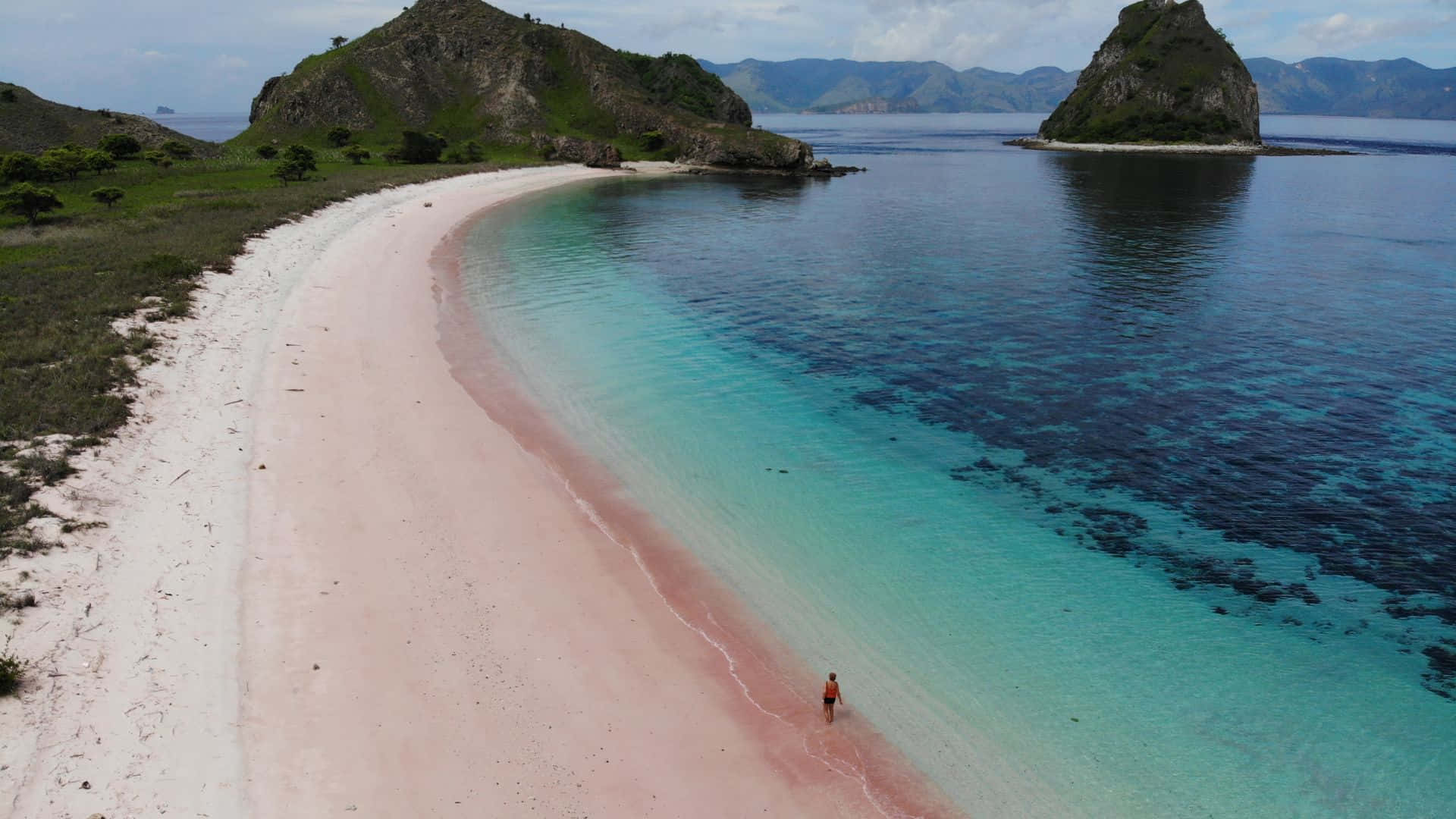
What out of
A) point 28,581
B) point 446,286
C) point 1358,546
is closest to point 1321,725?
point 1358,546

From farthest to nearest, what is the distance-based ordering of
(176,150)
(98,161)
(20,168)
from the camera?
(176,150) → (98,161) → (20,168)

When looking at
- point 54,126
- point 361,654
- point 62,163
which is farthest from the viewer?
point 54,126

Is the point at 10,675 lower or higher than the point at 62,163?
lower

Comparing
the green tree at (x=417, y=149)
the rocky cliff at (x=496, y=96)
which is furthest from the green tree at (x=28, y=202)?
the rocky cliff at (x=496, y=96)

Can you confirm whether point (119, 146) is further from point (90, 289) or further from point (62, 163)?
point (90, 289)

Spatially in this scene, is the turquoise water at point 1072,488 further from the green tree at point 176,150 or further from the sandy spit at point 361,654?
the green tree at point 176,150

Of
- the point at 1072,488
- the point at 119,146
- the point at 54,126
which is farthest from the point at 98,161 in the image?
the point at 1072,488

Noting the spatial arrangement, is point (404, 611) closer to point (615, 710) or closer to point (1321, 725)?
point (615, 710)
